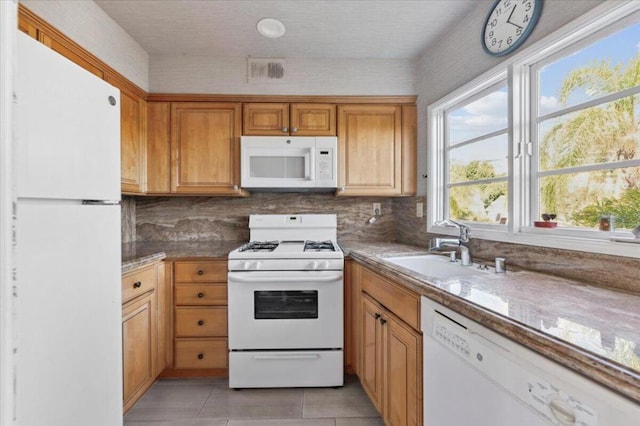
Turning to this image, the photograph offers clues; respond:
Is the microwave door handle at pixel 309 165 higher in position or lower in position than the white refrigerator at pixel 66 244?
higher

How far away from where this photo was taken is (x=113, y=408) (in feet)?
3.84

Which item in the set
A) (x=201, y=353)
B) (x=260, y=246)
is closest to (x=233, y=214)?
(x=260, y=246)

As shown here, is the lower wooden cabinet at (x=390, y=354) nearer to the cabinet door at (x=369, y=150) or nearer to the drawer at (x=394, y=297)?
the drawer at (x=394, y=297)

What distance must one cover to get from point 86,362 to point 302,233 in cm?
167

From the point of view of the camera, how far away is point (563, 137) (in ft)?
4.49

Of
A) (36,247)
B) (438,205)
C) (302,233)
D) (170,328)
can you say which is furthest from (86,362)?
(438,205)

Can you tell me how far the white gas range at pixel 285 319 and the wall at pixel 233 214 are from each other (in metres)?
0.70

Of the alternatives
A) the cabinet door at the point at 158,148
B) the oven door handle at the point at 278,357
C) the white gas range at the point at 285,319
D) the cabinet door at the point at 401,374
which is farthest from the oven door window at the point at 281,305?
the cabinet door at the point at 158,148

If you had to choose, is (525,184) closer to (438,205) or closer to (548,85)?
(548,85)

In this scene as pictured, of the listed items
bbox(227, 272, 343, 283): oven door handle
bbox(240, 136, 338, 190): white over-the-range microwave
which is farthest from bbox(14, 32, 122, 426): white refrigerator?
bbox(240, 136, 338, 190): white over-the-range microwave

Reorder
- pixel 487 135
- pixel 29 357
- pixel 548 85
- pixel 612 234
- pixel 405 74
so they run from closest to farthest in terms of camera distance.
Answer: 1. pixel 29 357
2. pixel 612 234
3. pixel 548 85
4. pixel 487 135
5. pixel 405 74

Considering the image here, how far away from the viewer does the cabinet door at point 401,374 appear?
1.22 m

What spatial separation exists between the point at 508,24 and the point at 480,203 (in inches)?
38.0

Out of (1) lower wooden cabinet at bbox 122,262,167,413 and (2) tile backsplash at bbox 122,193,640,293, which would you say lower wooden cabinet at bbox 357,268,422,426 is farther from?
(1) lower wooden cabinet at bbox 122,262,167,413
